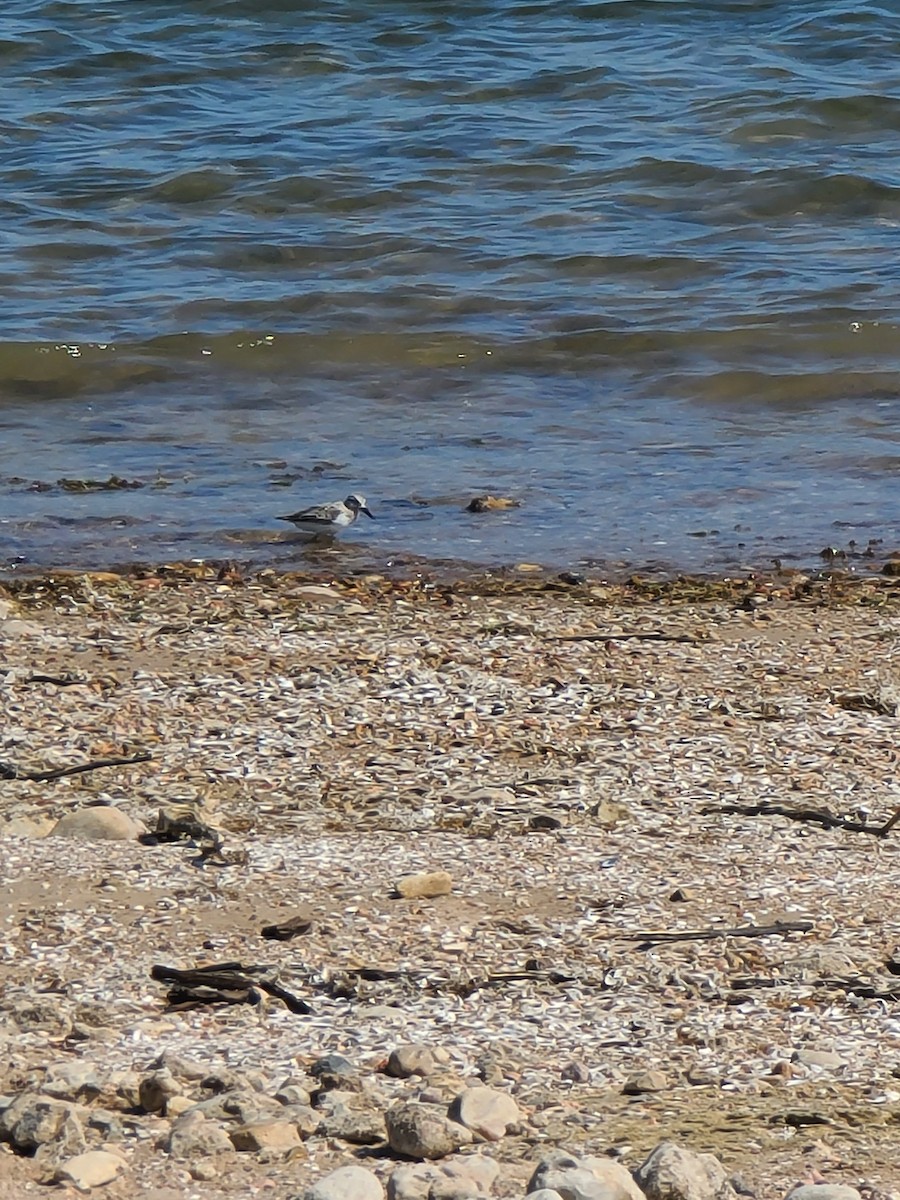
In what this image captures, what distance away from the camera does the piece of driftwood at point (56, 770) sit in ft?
13.8

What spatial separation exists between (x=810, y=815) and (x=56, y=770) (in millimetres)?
1700

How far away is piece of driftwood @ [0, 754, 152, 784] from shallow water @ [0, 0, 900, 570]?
224cm

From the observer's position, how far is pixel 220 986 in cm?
316

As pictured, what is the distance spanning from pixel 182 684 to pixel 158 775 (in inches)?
26.2

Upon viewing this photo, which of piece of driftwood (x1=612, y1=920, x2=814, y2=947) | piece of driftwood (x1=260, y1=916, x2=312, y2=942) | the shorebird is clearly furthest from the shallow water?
piece of driftwood (x1=260, y1=916, x2=312, y2=942)

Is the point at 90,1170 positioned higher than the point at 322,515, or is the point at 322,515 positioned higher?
the point at 90,1170

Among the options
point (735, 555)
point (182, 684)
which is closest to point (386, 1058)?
point (182, 684)

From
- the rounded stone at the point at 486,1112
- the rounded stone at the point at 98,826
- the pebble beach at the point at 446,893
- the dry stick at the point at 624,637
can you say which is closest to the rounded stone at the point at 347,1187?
the pebble beach at the point at 446,893

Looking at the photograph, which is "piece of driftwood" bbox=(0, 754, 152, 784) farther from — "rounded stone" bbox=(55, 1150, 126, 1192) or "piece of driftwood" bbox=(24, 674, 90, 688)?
"rounded stone" bbox=(55, 1150, 126, 1192)

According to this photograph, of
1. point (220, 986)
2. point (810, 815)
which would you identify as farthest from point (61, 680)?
point (810, 815)

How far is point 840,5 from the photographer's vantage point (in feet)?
47.2

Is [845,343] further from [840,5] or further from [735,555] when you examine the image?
[840,5]

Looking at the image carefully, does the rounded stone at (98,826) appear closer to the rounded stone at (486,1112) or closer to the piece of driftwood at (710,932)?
the piece of driftwood at (710,932)

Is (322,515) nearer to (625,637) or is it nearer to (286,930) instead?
(625,637)
